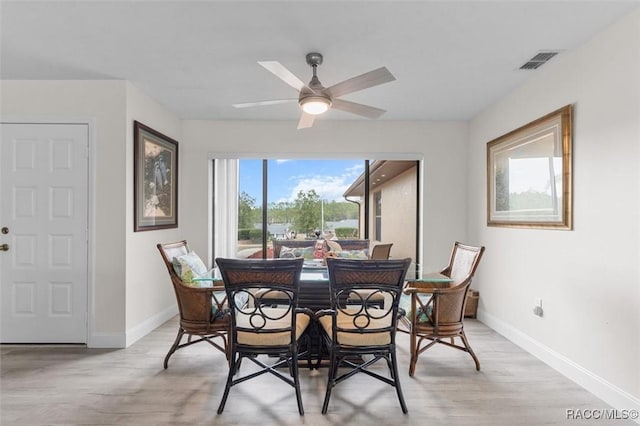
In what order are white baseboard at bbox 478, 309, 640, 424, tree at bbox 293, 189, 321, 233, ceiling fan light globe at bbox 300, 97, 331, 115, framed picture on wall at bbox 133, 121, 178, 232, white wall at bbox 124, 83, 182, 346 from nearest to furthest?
white baseboard at bbox 478, 309, 640, 424
ceiling fan light globe at bbox 300, 97, 331, 115
white wall at bbox 124, 83, 182, 346
framed picture on wall at bbox 133, 121, 178, 232
tree at bbox 293, 189, 321, 233

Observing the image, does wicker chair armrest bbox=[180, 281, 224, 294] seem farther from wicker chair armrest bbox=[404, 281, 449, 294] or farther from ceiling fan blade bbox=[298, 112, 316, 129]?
ceiling fan blade bbox=[298, 112, 316, 129]

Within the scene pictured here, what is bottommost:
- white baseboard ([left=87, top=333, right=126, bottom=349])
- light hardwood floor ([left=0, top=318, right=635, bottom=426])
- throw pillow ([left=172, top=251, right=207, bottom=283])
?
light hardwood floor ([left=0, top=318, right=635, bottom=426])

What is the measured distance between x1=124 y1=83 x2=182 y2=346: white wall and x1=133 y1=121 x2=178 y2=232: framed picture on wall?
70mm

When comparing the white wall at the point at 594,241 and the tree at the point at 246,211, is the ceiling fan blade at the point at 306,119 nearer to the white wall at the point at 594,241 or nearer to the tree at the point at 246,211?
the white wall at the point at 594,241

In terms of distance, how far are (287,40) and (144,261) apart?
2.68 metres

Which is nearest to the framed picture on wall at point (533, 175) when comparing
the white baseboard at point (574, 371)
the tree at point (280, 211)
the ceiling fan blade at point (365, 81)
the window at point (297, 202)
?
the white baseboard at point (574, 371)

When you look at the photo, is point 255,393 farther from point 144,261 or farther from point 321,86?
point 321,86

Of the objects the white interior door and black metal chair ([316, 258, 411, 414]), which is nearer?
black metal chair ([316, 258, 411, 414])

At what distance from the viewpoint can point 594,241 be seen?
7.88 feet

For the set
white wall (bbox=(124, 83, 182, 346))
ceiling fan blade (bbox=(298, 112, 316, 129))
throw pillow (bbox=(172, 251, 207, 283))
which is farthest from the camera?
white wall (bbox=(124, 83, 182, 346))

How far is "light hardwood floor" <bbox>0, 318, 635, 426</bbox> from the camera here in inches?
82.6

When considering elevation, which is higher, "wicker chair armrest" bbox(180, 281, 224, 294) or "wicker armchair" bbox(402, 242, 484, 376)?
"wicker chair armrest" bbox(180, 281, 224, 294)

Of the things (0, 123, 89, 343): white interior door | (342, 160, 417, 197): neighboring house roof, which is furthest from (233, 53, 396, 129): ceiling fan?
(0, 123, 89, 343): white interior door

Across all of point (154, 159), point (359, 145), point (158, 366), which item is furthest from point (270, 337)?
point (359, 145)
